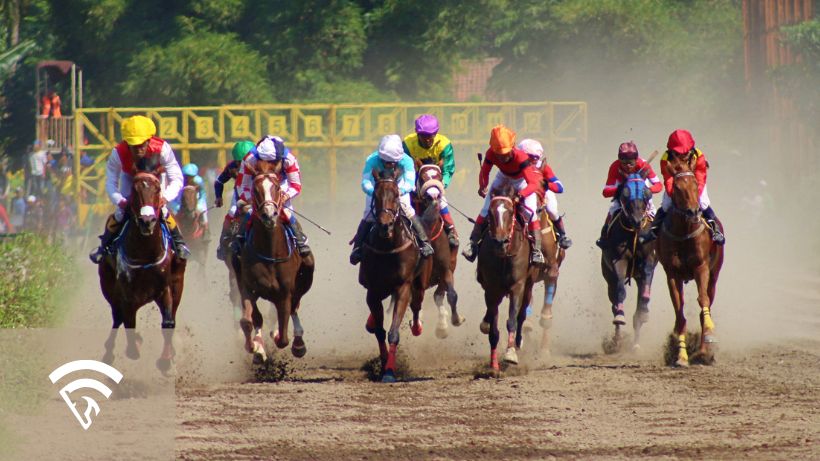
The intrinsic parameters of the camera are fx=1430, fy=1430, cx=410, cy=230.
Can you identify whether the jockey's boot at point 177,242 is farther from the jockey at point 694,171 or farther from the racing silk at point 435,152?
the jockey at point 694,171

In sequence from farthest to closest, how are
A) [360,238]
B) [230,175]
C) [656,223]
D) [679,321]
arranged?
[230,175]
[656,223]
[679,321]
[360,238]

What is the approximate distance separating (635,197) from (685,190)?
72.9 inches

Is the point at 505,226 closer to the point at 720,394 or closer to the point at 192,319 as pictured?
the point at 720,394

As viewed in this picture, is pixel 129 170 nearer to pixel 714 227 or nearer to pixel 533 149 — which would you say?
pixel 533 149

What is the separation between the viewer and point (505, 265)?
14.6 meters

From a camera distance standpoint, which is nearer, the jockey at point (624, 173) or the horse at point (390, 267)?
the horse at point (390, 267)

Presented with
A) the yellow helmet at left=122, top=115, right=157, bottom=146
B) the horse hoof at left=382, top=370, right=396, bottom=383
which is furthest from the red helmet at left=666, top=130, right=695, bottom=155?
the yellow helmet at left=122, top=115, right=157, bottom=146

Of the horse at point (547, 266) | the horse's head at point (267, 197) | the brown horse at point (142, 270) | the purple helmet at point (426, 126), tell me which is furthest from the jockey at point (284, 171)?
the horse at point (547, 266)

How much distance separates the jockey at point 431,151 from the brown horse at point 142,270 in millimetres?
3439

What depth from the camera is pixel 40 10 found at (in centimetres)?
4434

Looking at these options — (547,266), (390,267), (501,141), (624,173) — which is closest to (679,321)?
(547,266)

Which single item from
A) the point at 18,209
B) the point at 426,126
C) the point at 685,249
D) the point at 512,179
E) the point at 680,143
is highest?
the point at 18,209

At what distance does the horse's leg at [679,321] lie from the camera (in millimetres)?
15305

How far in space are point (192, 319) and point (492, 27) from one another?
91.5 ft
